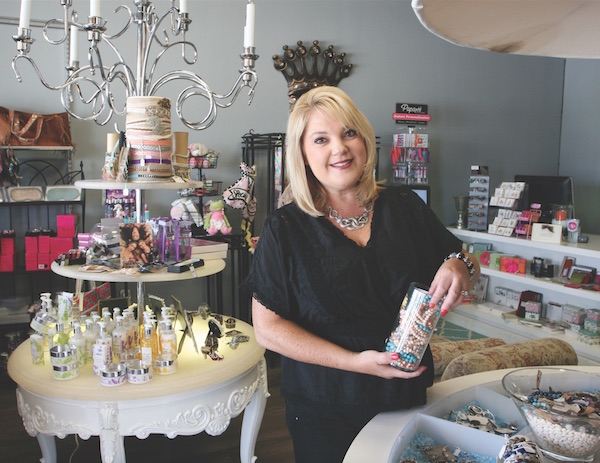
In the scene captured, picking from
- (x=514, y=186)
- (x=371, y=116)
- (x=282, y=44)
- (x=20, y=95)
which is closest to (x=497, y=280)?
(x=514, y=186)

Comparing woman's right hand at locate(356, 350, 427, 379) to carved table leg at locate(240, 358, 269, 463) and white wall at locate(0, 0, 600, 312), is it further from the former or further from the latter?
white wall at locate(0, 0, 600, 312)

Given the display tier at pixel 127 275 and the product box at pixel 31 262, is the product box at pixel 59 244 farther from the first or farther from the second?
the display tier at pixel 127 275

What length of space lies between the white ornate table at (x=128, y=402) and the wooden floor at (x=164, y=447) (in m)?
0.70

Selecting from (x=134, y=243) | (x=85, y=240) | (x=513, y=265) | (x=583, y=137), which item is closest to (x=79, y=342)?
(x=134, y=243)

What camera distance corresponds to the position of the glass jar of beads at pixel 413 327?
1.13 m

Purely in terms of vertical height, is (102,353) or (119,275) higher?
(119,275)

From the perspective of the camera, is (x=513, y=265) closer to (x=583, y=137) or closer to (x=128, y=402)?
(x=583, y=137)

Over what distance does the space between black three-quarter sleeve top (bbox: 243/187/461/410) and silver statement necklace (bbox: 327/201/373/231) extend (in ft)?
0.12

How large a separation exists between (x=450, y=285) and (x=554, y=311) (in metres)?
3.70

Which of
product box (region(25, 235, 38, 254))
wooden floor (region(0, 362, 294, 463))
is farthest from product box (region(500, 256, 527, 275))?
product box (region(25, 235, 38, 254))

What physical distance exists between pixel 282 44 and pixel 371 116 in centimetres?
115

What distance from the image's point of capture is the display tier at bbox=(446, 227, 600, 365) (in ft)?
13.2

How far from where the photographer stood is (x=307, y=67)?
5012 millimetres

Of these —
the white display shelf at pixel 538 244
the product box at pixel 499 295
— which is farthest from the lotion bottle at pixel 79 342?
the product box at pixel 499 295
